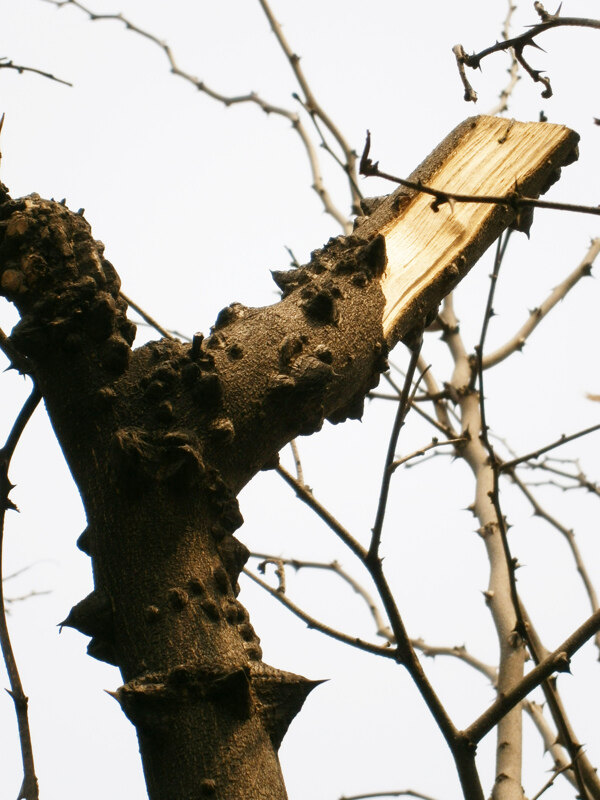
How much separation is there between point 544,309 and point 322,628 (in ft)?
7.40

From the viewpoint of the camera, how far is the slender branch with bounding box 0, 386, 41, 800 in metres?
1.04

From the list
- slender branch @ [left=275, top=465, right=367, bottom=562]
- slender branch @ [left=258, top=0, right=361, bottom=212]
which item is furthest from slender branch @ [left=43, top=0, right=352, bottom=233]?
slender branch @ [left=275, top=465, right=367, bottom=562]

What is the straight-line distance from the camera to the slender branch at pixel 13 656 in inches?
41.1

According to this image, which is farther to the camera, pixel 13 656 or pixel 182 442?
pixel 13 656

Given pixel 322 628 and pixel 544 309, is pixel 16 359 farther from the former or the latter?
pixel 544 309

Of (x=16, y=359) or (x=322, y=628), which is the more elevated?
(x=16, y=359)

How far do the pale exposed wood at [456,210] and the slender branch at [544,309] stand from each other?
1627 mm

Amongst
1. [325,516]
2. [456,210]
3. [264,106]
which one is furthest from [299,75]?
[325,516]

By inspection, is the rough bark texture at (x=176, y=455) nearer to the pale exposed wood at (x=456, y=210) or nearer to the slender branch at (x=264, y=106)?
the pale exposed wood at (x=456, y=210)

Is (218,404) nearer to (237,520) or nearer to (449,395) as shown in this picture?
(237,520)

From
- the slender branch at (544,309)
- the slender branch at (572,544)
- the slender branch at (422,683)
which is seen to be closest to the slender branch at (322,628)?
the slender branch at (422,683)

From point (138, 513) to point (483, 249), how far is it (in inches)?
36.4

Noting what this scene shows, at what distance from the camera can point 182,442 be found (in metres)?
1.03

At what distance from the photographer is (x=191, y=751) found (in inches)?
34.2
